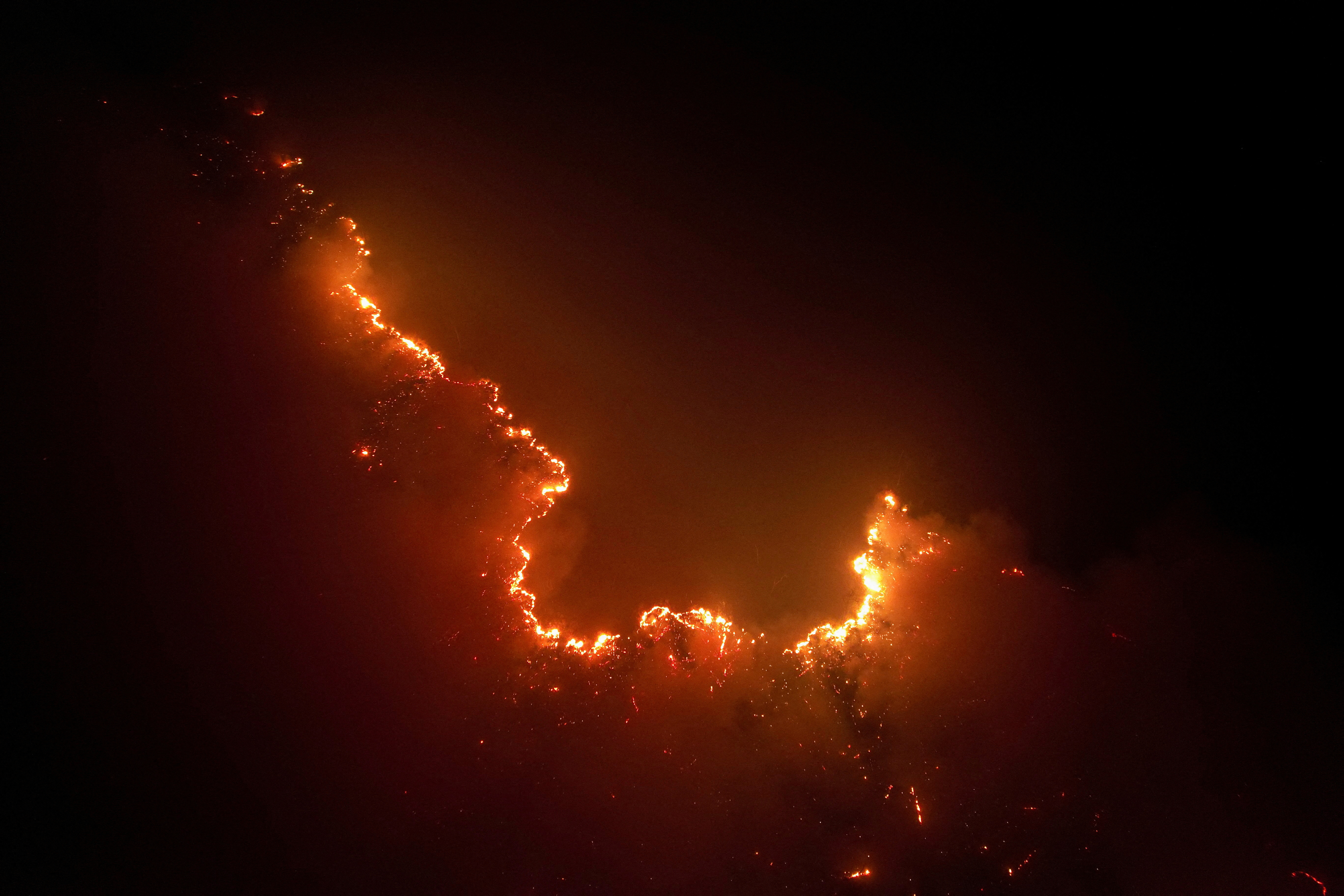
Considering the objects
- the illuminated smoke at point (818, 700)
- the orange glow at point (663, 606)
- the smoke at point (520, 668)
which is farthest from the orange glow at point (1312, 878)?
the orange glow at point (663, 606)

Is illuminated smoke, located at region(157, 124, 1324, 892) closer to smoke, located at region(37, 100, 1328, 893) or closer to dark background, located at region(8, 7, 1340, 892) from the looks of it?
smoke, located at region(37, 100, 1328, 893)

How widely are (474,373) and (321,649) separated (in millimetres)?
1407

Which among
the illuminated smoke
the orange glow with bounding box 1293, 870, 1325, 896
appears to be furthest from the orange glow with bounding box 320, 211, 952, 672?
the orange glow with bounding box 1293, 870, 1325, 896

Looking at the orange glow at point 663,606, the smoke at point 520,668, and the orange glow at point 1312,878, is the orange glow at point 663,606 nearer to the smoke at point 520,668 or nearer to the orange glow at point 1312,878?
the smoke at point 520,668

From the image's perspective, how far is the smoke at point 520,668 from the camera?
2637 millimetres

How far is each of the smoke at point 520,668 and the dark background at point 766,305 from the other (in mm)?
93

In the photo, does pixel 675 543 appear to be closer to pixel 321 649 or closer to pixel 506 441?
pixel 506 441

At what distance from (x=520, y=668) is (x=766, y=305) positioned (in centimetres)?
216

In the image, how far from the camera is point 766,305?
11.5 ft

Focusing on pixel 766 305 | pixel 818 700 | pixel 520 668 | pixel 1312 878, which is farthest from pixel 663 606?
pixel 1312 878

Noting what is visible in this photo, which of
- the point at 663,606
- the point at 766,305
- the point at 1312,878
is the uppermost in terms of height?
the point at 766,305

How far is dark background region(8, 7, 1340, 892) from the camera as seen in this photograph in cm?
283

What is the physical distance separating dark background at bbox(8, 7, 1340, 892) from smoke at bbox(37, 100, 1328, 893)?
93 millimetres

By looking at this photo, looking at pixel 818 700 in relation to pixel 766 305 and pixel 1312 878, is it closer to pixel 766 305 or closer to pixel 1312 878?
pixel 766 305
